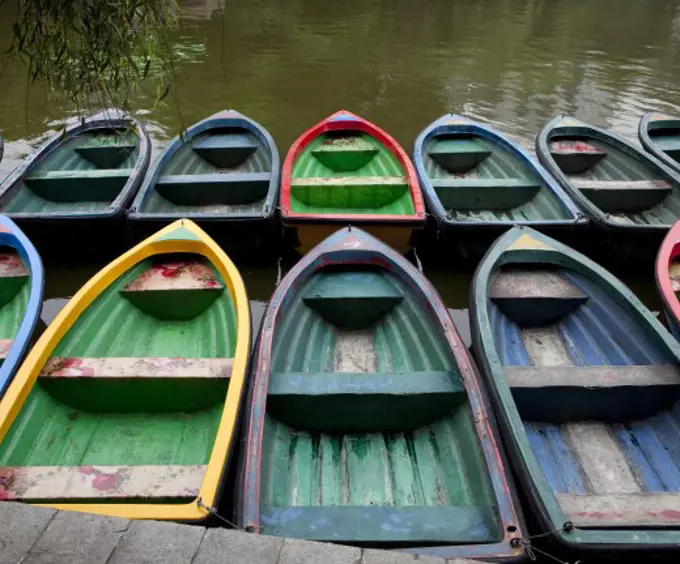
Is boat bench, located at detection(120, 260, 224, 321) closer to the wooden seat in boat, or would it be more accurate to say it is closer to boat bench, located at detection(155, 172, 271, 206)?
boat bench, located at detection(155, 172, 271, 206)

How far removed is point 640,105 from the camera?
34.0 ft

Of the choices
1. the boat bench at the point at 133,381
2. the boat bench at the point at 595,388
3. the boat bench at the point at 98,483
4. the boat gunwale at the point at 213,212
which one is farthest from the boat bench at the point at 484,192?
the boat bench at the point at 98,483

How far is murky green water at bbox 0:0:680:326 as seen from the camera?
9.13 metres

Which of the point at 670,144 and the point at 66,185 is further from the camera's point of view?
the point at 670,144

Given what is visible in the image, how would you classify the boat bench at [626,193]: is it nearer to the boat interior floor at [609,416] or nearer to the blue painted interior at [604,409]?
the blue painted interior at [604,409]

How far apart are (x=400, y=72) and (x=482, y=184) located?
7.91 meters

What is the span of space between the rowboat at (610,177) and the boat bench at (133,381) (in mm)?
3922

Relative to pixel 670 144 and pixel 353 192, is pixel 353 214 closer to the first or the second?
pixel 353 192

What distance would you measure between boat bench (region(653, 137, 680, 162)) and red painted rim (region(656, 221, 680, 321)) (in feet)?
10.3

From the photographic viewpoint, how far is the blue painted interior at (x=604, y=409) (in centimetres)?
308

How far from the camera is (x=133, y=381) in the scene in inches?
122

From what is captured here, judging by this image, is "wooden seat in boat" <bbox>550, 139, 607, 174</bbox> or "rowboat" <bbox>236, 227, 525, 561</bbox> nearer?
"rowboat" <bbox>236, 227, 525, 561</bbox>

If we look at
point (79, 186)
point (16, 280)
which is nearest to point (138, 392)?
point (16, 280)

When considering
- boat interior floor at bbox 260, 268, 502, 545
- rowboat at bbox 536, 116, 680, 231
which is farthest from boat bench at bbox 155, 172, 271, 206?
rowboat at bbox 536, 116, 680, 231
